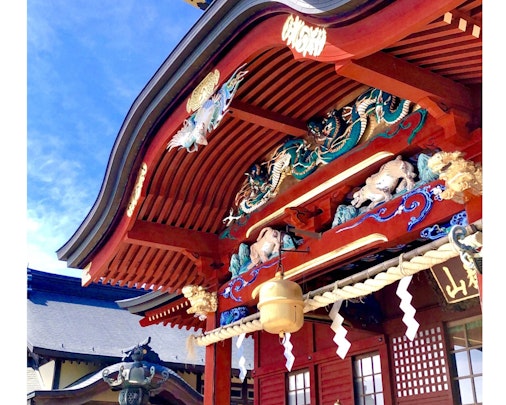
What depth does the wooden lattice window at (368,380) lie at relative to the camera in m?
6.11

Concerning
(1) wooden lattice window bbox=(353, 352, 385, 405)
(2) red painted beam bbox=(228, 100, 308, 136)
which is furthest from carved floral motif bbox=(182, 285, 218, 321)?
(2) red painted beam bbox=(228, 100, 308, 136)

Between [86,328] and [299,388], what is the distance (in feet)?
42.4

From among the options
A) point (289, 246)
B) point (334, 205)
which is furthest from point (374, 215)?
point (289, 246)

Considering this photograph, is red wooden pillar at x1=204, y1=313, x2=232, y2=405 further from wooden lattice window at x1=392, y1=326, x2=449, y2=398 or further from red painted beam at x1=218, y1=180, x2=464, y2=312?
wooden lattice window at x1=392, y1=326, x2=449, y2=398

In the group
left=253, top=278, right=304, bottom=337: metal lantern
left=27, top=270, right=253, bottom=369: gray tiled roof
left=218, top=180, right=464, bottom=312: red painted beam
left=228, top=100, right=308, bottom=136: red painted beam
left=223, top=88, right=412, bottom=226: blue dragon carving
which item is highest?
left=27, top=270, right=253, bottom=369: gray tiled roof

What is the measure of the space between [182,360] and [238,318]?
1132 cm

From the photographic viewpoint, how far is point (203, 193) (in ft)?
20.6

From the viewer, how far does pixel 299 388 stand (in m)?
7.13

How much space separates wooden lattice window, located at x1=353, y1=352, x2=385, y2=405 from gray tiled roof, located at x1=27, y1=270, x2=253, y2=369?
9.10 metres

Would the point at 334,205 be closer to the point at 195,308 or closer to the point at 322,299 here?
the point at 322,299

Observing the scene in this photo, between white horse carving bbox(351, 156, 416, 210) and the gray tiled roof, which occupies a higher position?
the gray tiled roof

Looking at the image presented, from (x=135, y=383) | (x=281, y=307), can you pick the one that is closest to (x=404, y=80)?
(x=281, y=307)

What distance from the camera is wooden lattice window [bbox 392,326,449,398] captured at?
5520mm

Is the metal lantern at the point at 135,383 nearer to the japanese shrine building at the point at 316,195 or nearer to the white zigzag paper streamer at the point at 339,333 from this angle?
the japanese shrine building at the point at 316,195
